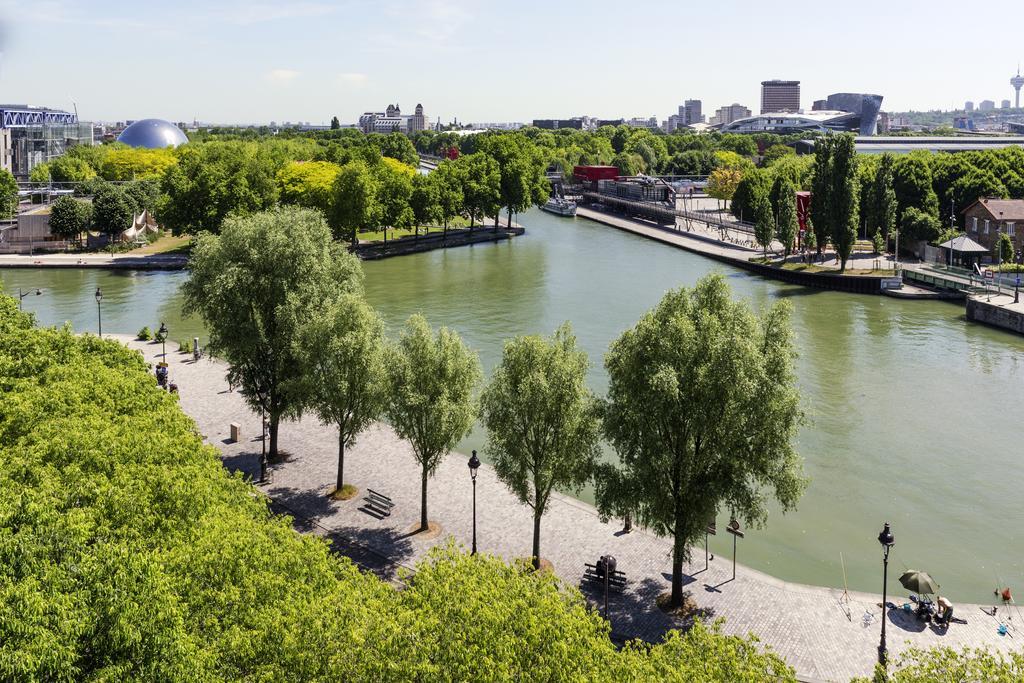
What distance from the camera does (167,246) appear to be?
306 ft

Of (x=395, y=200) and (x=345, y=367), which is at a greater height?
(x=395, y=200)

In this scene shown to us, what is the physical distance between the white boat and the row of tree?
347ft

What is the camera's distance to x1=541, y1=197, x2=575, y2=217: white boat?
135m

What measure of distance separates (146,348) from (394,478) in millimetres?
24904

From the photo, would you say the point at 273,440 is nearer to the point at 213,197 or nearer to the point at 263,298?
the point at 263,298

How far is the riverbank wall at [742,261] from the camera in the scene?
74312mm

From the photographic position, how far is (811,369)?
49812mm

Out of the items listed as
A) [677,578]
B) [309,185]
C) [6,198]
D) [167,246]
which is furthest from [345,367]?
[6,198]

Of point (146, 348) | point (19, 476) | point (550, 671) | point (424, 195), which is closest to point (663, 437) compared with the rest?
point (550, 671)

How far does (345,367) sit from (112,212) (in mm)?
71860

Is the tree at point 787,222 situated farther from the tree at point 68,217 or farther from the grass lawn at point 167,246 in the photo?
the tree at point 68,217

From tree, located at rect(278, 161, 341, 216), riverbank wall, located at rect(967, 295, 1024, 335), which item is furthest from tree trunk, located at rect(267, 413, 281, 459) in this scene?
tree, located at rect(278, 161, 341, 216)

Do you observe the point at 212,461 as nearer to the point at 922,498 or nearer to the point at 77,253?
the point at 922,498

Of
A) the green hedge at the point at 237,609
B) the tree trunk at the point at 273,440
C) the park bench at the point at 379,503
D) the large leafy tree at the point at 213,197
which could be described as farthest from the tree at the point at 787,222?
the green hedge at the point at 237,609
